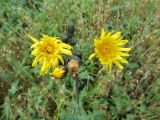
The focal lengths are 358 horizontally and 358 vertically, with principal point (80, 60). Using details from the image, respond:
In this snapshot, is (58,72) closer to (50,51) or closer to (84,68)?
(50,51)

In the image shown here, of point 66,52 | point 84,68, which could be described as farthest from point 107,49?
point 84,68

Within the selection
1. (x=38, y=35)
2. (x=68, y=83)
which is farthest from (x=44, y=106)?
(x=38, y=35)

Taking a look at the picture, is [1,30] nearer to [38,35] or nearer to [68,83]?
[38,35]

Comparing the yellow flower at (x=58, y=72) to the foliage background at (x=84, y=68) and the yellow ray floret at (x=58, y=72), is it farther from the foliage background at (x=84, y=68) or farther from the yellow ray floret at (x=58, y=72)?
the foliage background at (x=84, y=68)

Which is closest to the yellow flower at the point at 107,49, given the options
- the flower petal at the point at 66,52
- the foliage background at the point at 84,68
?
the flower petal at the point at 66,52

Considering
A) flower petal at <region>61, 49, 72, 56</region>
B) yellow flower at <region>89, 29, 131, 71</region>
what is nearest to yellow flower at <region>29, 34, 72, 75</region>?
flower petal at <region>61, 49, 72, 56</region>

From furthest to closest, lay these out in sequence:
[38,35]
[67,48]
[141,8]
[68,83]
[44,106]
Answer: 1. [141,8]
2. [38,35]
3. [68,83]
4. [44,106]
5. [67,48]

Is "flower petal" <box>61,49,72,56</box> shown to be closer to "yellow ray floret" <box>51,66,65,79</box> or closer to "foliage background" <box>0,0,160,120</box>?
"yellow ray floret" <box>51,66,65,79</box>
